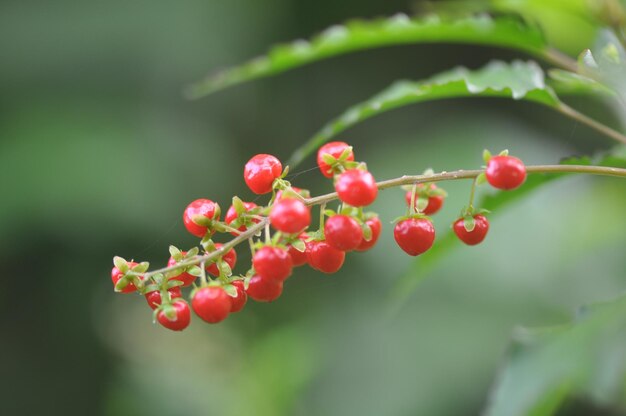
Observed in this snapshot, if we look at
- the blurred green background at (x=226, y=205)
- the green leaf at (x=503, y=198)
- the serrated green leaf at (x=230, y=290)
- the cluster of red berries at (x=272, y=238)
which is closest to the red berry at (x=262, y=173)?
the cluster of red berries at (x=272, y=238)

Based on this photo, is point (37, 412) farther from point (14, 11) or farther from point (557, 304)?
point (557, 304)

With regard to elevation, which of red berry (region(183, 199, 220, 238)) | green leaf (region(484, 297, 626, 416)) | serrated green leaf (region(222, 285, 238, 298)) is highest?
red berry (region(183, 199, 220, 238))

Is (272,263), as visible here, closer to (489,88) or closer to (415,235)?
(415,235)

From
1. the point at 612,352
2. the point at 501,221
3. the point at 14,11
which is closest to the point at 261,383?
the point at 501,221

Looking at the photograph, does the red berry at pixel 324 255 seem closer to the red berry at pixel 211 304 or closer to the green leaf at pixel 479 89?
the red berry at pixel 211 304

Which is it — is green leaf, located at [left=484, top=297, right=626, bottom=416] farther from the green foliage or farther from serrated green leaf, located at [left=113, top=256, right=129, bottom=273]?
serrated green leaf, located at [left=113, top=256, right=129, bottom=273]

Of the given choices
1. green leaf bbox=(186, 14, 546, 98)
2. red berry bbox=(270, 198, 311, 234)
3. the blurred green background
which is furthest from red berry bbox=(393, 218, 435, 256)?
the blurred green background
